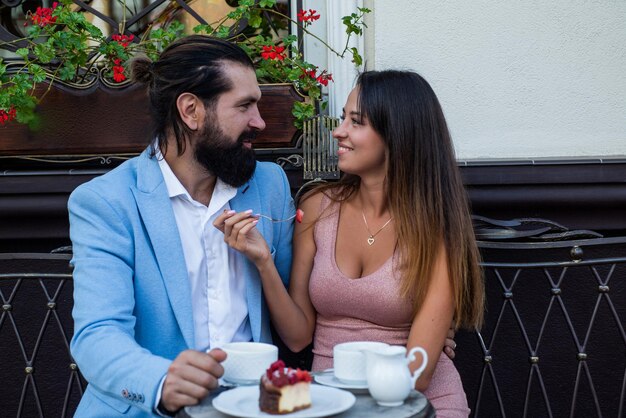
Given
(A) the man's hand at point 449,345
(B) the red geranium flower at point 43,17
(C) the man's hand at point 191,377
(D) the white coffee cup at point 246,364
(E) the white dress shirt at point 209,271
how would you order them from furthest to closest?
(B) the red geranium flower at point 43,17 → (A) the man's hand at point 449,345 → (E) the white dress shirt at point 209,271 → (D) the white coffee cup at point 246,364 → (C) the man's hand at point 191,377

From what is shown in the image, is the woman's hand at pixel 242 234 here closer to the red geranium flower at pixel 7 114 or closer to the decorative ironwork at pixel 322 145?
the decorative ironwork at pixel 322 145

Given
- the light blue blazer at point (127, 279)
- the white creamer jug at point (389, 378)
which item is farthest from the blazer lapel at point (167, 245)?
the white creamer jug at point (389, 378)

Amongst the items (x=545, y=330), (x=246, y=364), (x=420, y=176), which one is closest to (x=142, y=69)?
(x=420, y=176)

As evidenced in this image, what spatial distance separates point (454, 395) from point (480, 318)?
28 cm

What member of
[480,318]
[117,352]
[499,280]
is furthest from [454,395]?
[117,352]

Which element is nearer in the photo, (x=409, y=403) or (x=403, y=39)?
(x=409, y=403)

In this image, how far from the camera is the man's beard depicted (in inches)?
117

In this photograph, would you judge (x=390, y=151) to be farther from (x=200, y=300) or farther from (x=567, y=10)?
(x=567, y=10)

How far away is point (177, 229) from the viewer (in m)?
2.84

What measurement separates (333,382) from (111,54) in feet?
5.99

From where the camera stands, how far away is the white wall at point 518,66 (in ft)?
11.9

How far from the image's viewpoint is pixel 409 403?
7.11ft

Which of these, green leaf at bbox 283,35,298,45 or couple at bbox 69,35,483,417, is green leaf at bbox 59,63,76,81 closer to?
couple at bbox 69,35,483,417

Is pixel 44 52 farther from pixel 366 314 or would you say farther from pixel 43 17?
pixel 366 314
